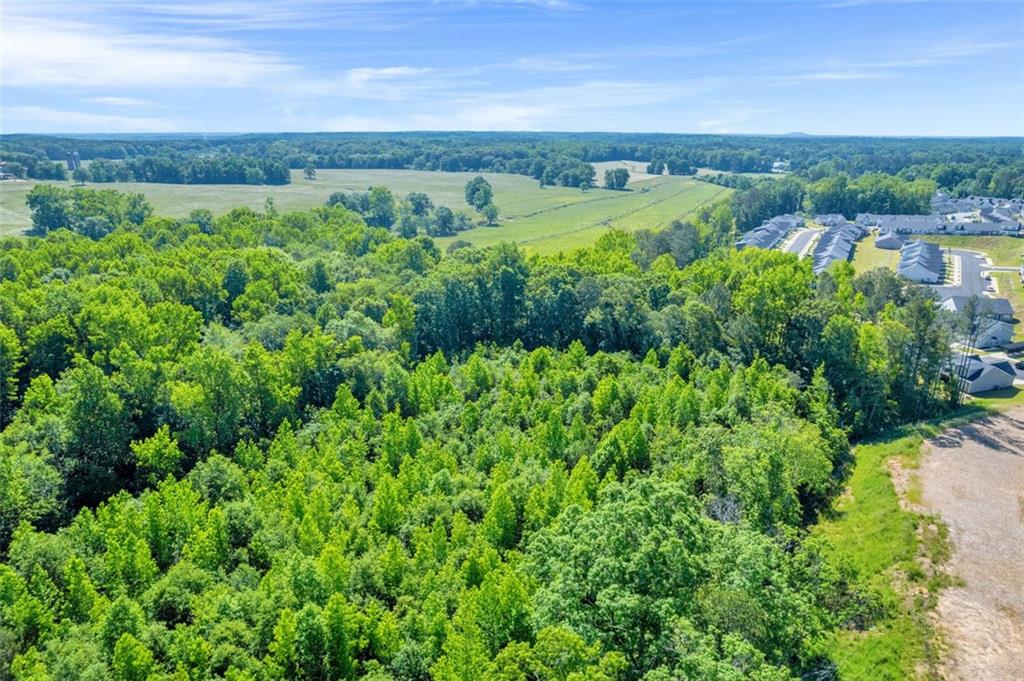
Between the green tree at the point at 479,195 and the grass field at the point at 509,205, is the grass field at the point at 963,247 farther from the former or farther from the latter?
the green tree at the point at 479,195

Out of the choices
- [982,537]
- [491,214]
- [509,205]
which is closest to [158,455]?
[982,537]

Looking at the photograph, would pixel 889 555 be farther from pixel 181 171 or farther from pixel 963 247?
pixel 181 171

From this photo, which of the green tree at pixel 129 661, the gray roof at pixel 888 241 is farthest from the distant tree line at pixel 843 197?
the green tree at pixel 129 661

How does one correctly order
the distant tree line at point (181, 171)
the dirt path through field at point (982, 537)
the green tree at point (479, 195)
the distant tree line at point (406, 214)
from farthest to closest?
the distant tree line at point (181, 171), the green tree at point (479, 195), the distant tree line at point (406, 214), the dirt path through field at point (982, 537)

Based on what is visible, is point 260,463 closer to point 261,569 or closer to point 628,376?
point 261,569

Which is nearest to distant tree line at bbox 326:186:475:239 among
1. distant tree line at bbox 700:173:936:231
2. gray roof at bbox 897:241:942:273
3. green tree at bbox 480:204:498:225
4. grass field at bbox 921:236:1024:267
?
green tree at bbox 480:204:498:225

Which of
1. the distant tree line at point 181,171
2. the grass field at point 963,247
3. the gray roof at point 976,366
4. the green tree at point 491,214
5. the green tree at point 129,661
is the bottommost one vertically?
the green tree at point 129,661

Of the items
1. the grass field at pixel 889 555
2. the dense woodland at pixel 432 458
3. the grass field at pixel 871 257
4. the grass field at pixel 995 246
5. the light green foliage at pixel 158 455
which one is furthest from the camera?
the grass field at pixel 995 246

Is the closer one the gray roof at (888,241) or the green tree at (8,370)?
the green tree at (8,370)
